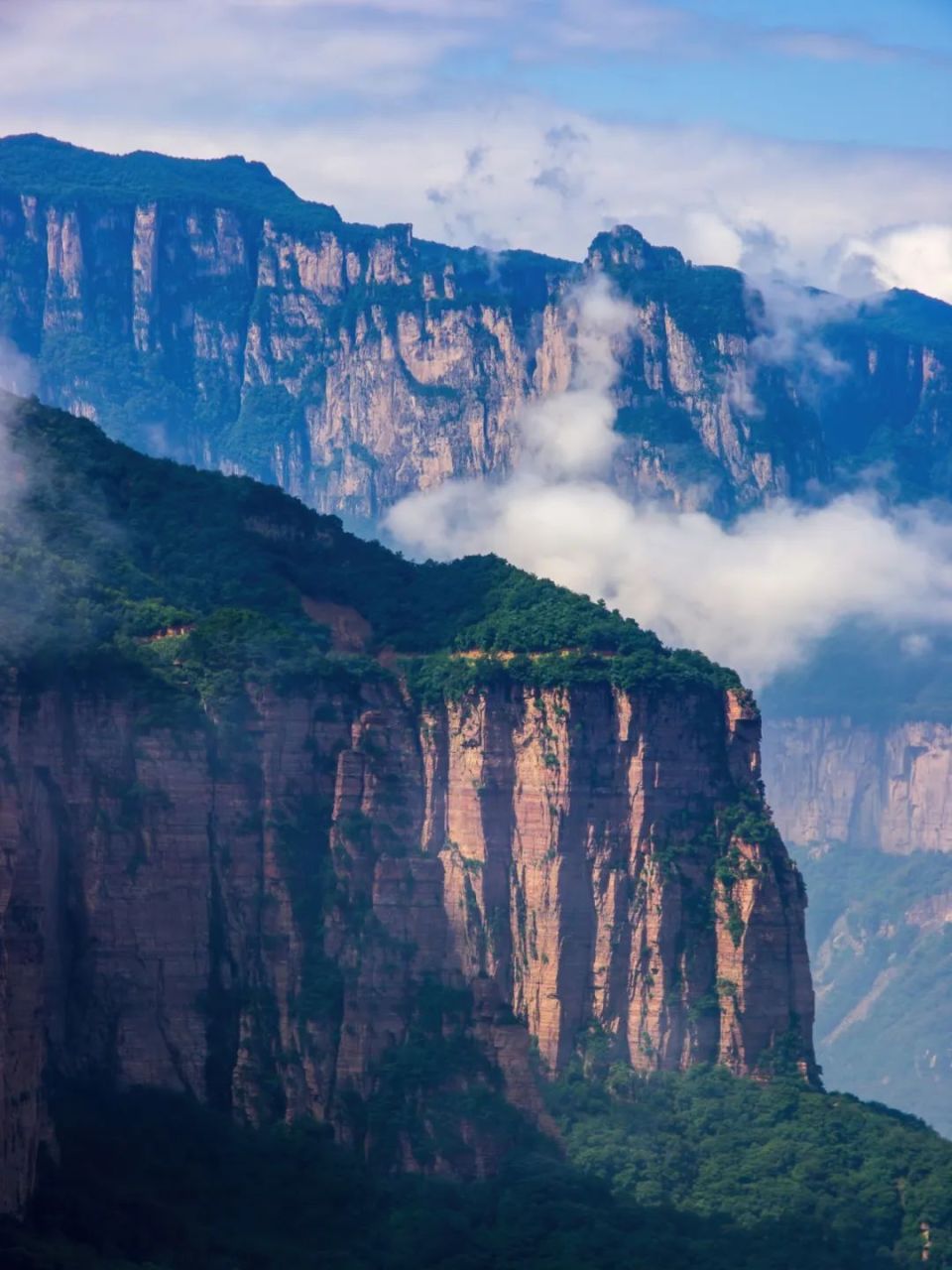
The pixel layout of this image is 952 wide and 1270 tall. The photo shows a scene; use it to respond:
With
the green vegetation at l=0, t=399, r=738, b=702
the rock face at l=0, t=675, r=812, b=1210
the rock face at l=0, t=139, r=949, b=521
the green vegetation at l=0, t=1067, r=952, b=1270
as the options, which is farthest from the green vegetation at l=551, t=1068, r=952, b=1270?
the rock face at l=0, t=139, r=949, b=521

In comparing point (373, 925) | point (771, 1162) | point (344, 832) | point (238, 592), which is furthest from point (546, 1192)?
point (238, 592)

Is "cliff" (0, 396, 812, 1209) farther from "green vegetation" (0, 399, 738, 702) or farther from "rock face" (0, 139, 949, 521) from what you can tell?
"rock face" (0, 139, 949, 521)

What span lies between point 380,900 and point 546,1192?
823 cm

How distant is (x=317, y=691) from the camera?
11400 cm

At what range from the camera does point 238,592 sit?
396 feet

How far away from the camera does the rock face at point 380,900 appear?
104m

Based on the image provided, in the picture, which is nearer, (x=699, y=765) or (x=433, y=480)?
(x=699, y=765)

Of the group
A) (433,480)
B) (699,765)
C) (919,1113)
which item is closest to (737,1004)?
(699,765)

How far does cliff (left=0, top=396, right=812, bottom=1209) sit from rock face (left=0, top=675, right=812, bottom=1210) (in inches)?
3.5

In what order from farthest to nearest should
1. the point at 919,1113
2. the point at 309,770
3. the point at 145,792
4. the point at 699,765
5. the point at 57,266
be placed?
the point at 57,266
the point at 919,1113
the point at 699,765
the point at 309,770
the point at 145,792

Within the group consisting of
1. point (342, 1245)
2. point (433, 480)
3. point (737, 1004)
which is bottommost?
point (342, 1245)

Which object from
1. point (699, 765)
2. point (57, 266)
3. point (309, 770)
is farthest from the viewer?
point (57, 266)

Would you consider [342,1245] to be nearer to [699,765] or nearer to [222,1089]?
[222,1089]

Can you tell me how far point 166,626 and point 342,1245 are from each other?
58.9ft
